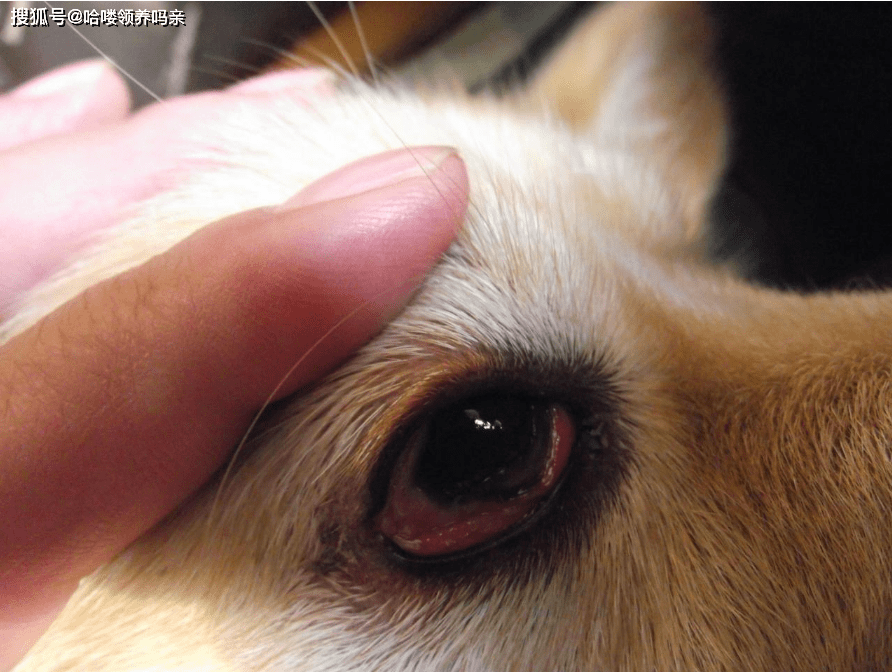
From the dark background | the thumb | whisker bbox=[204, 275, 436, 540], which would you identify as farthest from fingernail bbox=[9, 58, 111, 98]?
whisker bbox=[204, 275, 436, 540]

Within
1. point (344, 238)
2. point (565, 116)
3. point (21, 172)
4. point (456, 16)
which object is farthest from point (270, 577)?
point (456, 16)

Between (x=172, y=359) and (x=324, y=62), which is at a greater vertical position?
(x=324, y=62)

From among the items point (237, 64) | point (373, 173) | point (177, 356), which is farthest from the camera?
point (237, 64)

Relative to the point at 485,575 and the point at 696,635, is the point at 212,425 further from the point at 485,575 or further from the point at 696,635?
the point at 696,635

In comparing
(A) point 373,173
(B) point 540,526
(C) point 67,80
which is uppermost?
(C) point 67,80

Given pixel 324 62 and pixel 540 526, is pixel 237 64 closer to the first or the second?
pixel 324 62

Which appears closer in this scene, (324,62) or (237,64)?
(324,62)

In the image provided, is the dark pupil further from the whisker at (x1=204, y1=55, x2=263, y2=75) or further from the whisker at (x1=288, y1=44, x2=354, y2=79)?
the whisker at (x1=204, y1=55, x2=263, y2=75)

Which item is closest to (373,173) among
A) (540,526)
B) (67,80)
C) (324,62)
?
(540,526)
